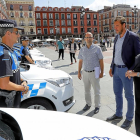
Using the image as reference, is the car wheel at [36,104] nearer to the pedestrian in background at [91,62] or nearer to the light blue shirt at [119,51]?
the pedestrian in background at [91,62]

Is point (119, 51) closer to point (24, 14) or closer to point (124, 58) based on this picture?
point (124, 58)

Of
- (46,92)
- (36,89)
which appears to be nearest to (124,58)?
(46,92)

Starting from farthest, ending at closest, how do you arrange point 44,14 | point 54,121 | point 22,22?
point 44,14, point 22,22, point 54,121

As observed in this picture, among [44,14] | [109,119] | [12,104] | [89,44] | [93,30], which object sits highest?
[44,14]

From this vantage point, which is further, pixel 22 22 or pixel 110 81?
pixel 22 22

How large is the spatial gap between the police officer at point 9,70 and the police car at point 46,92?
64 cm

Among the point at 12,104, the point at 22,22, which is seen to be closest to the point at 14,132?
the point at 12,104

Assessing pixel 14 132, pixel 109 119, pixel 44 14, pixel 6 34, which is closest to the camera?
pixel 14 132

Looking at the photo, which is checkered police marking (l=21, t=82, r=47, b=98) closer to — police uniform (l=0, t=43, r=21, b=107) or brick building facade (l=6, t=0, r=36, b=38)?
police uniform (l=0, t=43, r=21, b=107)

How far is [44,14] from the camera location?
6109 centimetres

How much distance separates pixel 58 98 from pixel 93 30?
216ft

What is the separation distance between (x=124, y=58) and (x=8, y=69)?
1949 mm

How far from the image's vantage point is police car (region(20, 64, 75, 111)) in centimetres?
293

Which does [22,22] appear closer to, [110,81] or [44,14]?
[44,14]
